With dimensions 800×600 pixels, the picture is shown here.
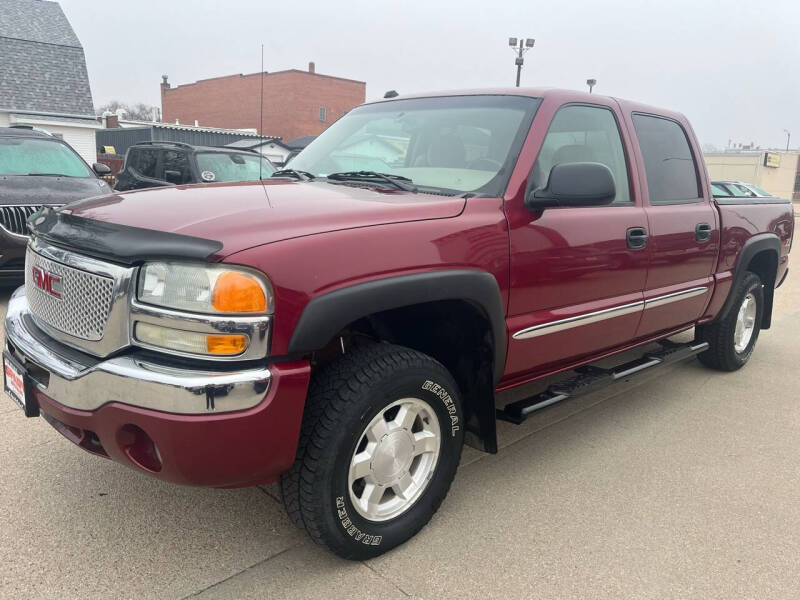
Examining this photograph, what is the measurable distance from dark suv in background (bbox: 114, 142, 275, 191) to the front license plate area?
24.1 ft

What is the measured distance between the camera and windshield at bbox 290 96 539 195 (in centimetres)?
294

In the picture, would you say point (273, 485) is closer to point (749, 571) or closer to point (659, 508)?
point (659, 508)

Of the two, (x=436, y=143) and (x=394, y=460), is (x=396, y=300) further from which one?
(x=436, y=143)

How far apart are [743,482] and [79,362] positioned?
3063mm

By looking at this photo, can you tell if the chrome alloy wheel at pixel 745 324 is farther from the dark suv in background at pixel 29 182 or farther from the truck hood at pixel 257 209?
the dark suv in background at pixel 29 182

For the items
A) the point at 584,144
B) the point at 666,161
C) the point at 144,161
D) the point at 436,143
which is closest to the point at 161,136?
the point at 144,161

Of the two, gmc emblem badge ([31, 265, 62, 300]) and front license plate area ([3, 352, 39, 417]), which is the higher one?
gmc emblem badge ([31, 265, 62, 300])

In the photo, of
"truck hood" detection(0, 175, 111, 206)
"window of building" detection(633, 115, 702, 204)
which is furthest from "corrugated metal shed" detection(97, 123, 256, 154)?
"window of building" detection(633, 115, 702, 204)

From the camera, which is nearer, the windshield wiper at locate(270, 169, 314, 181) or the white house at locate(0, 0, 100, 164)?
the windshield wiper at locate(270, 169, 314, 181)

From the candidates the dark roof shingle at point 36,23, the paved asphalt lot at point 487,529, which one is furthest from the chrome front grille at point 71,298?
the dark roof shingle at point 36,23

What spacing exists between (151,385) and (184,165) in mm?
8596

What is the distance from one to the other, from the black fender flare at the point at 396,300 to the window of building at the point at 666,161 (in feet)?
4.96

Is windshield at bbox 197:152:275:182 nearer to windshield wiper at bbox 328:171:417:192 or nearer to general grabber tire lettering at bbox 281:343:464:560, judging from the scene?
windshield wiper at bbox 328:171:417:192

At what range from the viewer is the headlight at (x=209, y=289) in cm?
197
